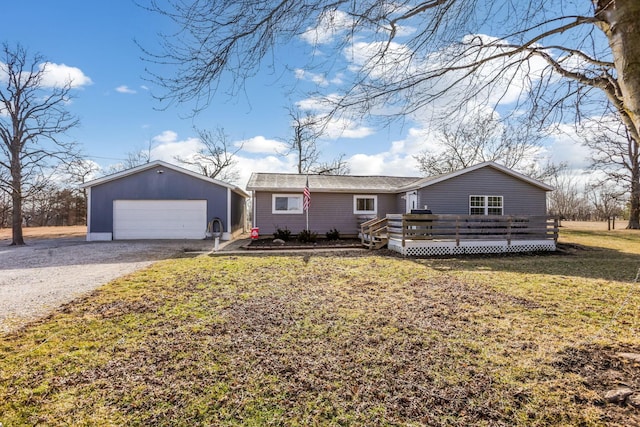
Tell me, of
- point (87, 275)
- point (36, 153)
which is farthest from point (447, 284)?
point (36, 153)

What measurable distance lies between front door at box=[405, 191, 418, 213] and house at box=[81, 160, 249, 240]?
8.43 metres

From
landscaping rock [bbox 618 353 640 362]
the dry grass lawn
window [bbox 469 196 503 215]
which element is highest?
window [bbox 469 196 503 215]

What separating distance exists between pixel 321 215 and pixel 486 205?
24.8ft

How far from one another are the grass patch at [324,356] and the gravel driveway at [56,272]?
20.9 inches

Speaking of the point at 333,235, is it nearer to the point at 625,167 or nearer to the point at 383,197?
the point at 383,197

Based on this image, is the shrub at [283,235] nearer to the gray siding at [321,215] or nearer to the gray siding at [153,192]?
the gray siding at [321,215]

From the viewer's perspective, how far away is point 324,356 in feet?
9.88

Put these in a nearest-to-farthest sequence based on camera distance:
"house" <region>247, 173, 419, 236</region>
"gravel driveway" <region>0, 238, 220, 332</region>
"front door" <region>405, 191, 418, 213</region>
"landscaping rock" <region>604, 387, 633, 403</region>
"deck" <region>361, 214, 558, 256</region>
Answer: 1. "landscaping rock" <region>604, 387, 633, 403</region>
2. "gravel driveway" <region>0, 238, 220, 332</region>
3. "deck" <region>361, 214, 558, 256</region>
4. "front door" <region>405, 191, 418, 213</region>
5. "house" <region>247, 173, 419, 236</region>

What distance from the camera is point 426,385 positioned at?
2518 mm

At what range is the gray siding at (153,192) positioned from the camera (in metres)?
14.2

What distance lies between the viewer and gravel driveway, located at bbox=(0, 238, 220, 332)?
4.57 metres

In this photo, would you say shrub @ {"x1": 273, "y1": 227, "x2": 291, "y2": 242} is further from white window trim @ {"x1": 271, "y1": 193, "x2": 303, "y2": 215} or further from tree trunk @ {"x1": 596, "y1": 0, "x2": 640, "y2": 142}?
tree trunk @ {"x1": 596, "y1": 0, "x2": 640, "y2": 142}

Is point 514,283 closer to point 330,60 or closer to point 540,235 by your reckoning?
point 330,60

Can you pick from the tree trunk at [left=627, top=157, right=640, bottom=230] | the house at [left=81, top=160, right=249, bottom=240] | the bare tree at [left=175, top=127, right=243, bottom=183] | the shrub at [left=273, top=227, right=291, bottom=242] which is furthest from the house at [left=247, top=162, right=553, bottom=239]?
the bare tree at [left=175, top=127, right=243, bottom=183]
